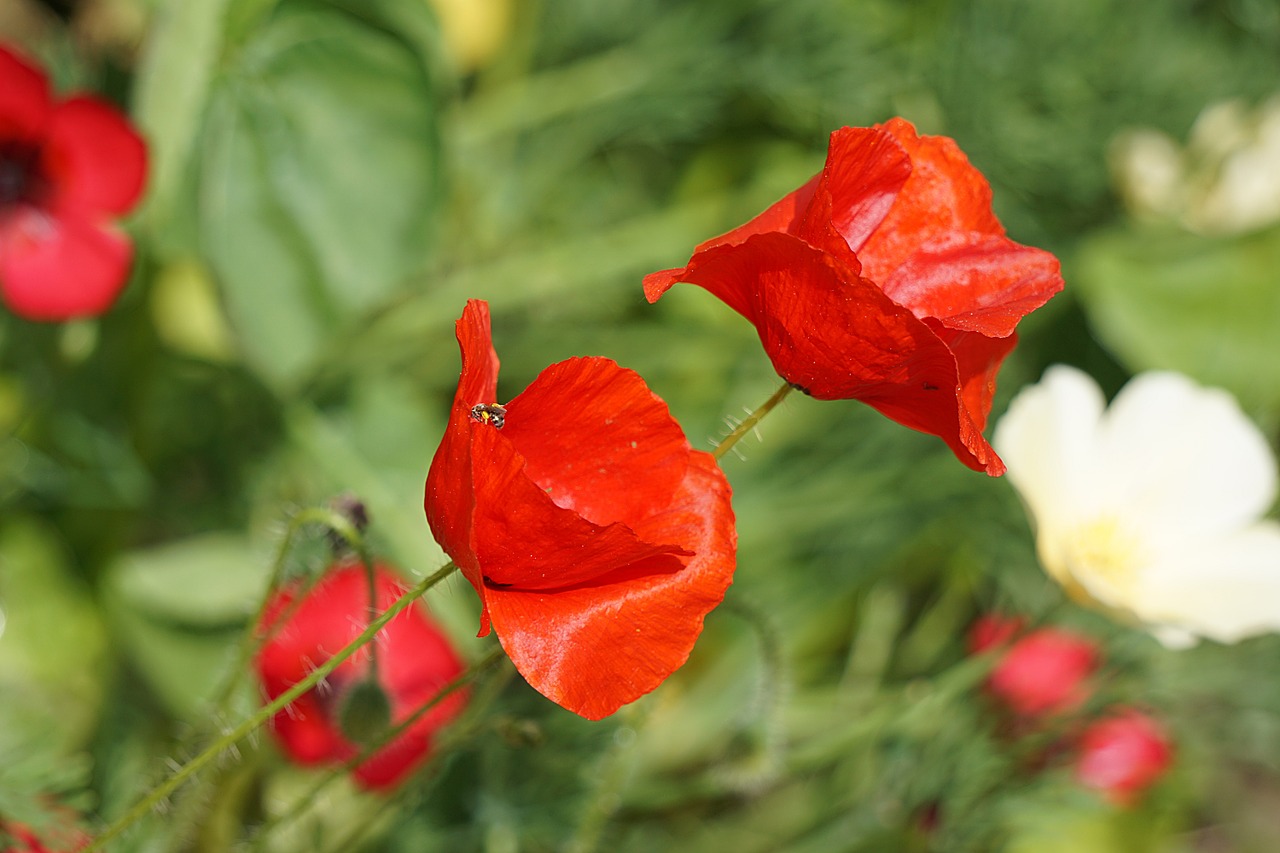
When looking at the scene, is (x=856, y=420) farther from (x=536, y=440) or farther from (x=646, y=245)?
(x=536, y=440)

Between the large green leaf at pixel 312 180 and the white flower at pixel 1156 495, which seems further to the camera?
the large green leaf at pixel 312 180

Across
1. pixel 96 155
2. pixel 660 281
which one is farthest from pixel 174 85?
pixel 660 281

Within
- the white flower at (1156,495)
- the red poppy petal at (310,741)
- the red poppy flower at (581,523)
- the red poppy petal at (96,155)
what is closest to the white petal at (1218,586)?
the white flower at (1156,495)

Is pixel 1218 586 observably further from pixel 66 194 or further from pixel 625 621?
pixel 66 194

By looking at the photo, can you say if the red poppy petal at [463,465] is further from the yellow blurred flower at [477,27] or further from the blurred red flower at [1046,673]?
the yellow blurred flower at [477,27]

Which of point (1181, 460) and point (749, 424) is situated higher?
point (749, 424)
